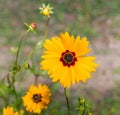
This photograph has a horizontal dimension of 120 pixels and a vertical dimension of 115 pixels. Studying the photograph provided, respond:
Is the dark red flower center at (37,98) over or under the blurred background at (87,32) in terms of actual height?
under

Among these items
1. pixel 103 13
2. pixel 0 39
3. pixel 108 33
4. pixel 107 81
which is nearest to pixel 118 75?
pixel 107 81

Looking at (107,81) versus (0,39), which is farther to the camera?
(0,39)

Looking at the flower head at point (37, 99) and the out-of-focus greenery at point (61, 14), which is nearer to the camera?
the flower head at point (37, 99)

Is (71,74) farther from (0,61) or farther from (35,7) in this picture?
(35,7)

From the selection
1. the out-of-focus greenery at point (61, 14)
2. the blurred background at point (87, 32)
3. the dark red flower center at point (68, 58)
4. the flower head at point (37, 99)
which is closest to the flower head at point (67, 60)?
the dark red flower center at point (68, 58)

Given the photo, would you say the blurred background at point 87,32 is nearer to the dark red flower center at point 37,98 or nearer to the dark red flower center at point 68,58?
the dark red flower center at point 37,98

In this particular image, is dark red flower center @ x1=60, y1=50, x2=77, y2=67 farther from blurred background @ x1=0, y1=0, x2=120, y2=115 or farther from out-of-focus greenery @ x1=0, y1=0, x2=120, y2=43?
out-of-focus greenery @ x1=0, y1=0, x2=120, y2=43
